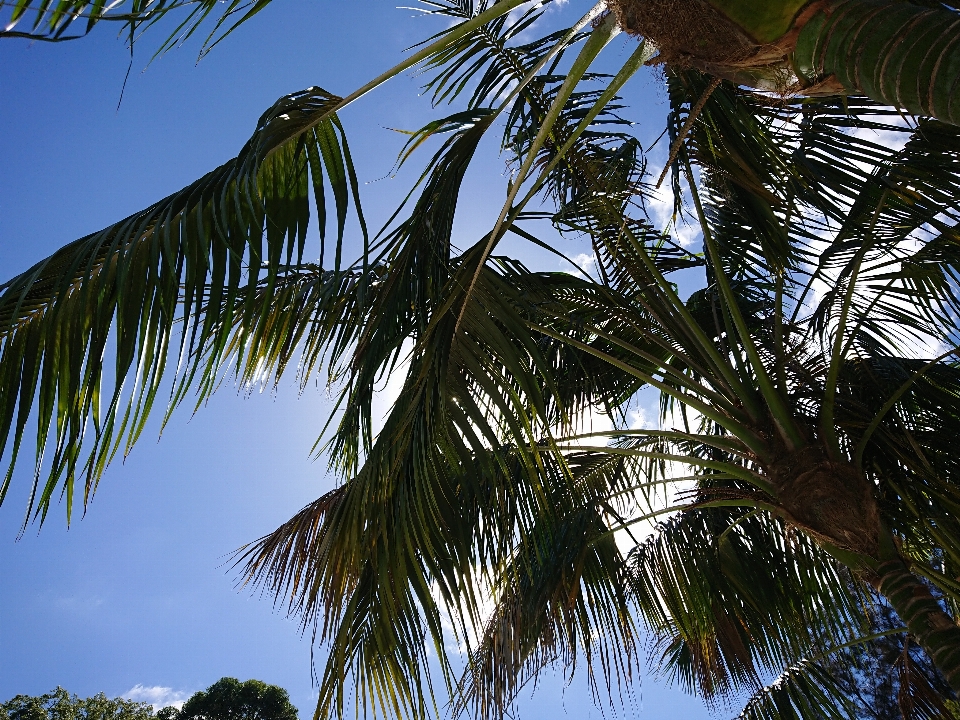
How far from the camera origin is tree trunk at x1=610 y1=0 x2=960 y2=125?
129 centimetres

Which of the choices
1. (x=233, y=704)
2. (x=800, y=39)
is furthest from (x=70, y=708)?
(x=800, y=39)

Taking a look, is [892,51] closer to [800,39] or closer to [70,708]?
[800,39]

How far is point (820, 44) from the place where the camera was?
1463 millimetres

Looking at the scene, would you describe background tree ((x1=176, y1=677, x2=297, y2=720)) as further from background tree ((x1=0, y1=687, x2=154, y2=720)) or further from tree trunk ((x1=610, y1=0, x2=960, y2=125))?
tree trunk ((x1=610, y1=0, x2=960, y2=125))

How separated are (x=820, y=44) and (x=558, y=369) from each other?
331cm

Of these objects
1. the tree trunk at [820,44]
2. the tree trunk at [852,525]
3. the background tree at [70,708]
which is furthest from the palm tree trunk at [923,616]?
the background tree at [70,708]

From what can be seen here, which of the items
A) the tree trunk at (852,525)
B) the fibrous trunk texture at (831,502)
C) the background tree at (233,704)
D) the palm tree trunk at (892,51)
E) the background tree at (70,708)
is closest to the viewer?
the palm tree trunk at (892,51)

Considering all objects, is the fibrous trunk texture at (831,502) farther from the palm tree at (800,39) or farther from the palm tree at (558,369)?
the palm tree at (800,39)

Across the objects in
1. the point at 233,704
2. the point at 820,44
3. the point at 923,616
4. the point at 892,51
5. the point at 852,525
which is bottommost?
the point at 923,616

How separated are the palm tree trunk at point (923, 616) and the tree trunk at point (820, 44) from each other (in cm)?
182

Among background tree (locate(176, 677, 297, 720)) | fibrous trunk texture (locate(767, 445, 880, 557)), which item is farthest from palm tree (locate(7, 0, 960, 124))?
background tree (locate(176, 677, 297, 720))

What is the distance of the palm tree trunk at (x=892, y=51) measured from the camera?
4.17 ft

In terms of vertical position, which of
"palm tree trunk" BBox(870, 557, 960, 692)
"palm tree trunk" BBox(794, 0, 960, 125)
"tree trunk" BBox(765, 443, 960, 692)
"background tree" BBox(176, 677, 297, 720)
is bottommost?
"palm tree trunk" BBox(870, 557, 960, 692)

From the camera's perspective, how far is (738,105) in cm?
298
